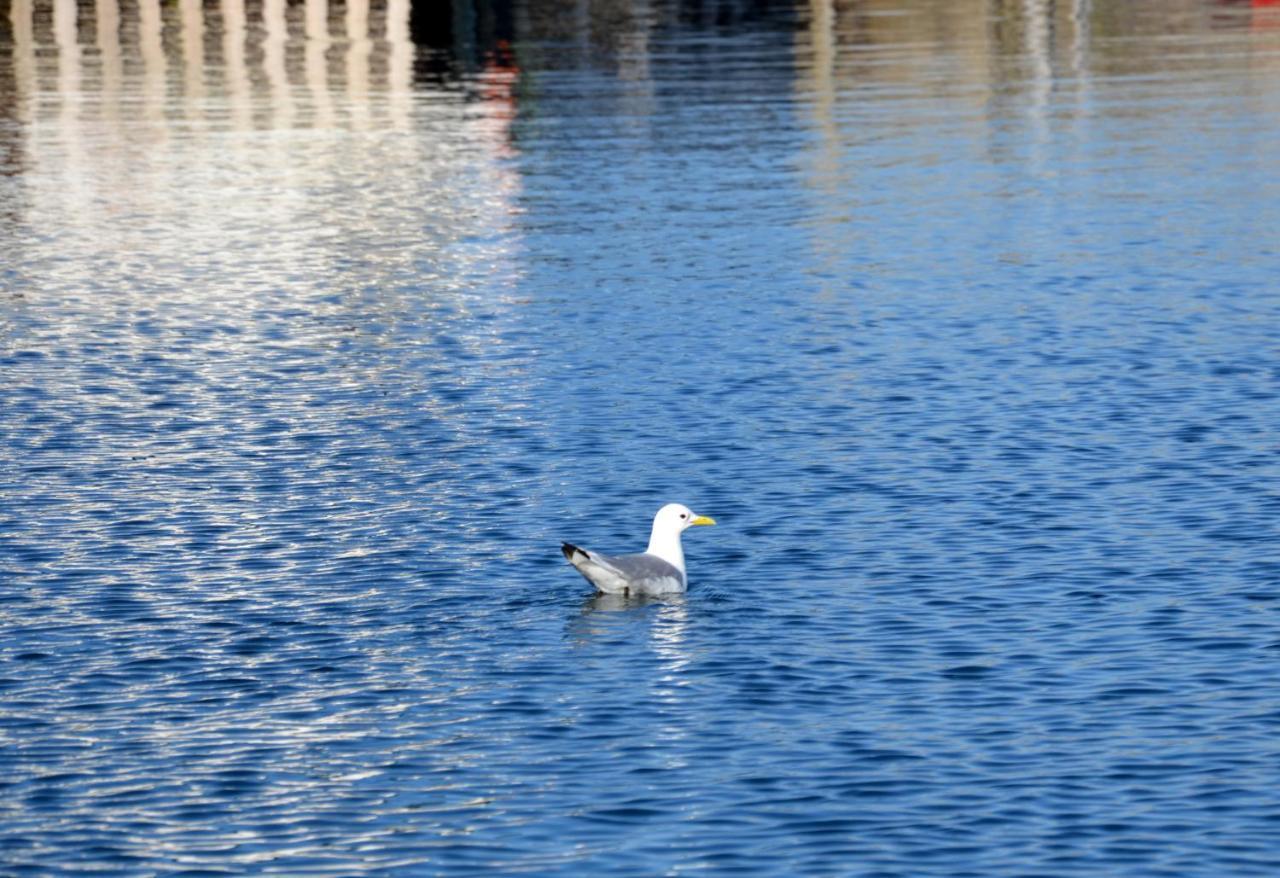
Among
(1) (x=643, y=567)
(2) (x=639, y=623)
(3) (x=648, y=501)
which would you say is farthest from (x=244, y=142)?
(2) (x=639, y=623)

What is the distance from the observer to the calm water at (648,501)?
70.1 feet

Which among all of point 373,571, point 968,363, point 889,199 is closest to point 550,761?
point 373,571

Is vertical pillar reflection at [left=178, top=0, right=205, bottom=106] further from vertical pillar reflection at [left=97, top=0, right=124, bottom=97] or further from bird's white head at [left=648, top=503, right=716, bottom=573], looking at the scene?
bird's white head at [left=648, top=503, right=716, bottom=573]

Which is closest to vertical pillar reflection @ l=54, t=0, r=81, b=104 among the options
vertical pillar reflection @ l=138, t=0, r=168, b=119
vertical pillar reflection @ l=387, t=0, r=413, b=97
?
vertical pillar reflection @ l=138, t=0, r=168, b=119

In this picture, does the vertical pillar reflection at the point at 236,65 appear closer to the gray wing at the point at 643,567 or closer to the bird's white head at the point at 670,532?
the bird's white head at the point at 670,532

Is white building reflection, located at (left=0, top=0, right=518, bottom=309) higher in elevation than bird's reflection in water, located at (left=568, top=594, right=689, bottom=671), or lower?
higher

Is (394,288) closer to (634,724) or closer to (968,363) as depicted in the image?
(968,363)

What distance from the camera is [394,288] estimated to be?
167ft

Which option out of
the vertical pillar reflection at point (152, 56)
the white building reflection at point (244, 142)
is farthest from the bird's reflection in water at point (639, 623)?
the vertical pillar reflection at point (152, 56)

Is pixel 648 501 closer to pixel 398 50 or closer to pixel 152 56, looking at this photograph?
pixel 398 50

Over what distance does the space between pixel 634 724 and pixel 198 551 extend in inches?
351

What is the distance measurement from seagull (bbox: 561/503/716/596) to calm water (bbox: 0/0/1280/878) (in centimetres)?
30

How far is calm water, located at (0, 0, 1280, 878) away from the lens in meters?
21.4

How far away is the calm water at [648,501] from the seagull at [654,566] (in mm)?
298
